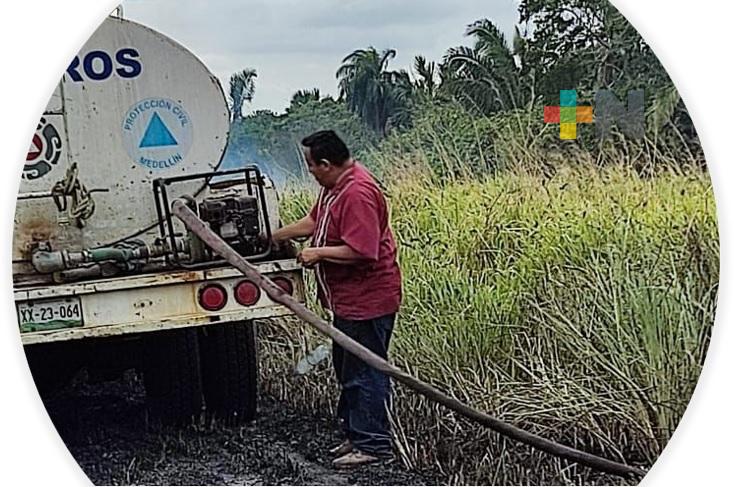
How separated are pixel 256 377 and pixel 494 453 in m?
0.56

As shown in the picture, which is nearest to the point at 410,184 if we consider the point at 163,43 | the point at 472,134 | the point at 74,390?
the point at 472,134

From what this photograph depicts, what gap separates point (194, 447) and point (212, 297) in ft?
1.17

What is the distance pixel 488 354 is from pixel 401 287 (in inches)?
9.9

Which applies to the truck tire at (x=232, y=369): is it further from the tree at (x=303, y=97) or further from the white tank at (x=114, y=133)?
the tree at (x=303, y=97)

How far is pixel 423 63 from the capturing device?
298 cm

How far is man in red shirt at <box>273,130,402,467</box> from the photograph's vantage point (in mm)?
2982

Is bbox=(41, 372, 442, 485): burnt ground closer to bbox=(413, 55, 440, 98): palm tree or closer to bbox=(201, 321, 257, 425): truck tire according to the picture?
bbox=(201, 321, 257, 425): truck tire

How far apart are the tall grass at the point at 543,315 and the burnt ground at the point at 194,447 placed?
0.22 ft

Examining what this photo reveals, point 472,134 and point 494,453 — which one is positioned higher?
point 472,134

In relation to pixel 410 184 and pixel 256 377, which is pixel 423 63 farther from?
pixel 256 377

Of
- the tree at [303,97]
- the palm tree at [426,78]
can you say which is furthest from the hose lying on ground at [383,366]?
the palm tree at [426,78]

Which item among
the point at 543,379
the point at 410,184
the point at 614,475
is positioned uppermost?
the point at 410,184

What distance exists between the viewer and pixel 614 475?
305 cm

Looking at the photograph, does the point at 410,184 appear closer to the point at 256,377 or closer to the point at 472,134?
the point at 472,134
